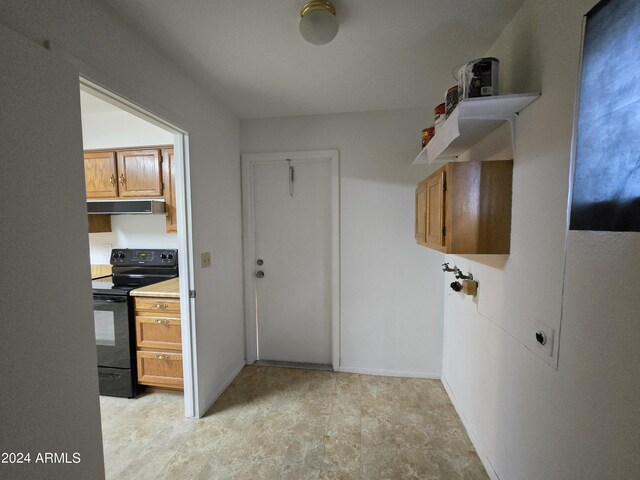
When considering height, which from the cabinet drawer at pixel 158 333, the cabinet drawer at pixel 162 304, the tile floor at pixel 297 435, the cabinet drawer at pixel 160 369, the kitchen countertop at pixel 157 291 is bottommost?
the tile floor at pixel 297 435

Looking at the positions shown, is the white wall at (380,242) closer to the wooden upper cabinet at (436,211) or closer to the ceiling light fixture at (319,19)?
the wooden upper cabinet at (436,211)

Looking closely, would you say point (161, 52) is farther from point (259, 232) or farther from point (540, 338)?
point (540, 338)

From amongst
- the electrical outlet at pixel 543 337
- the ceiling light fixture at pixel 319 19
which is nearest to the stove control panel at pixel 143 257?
the ceiling light fixture at pixel 319 19

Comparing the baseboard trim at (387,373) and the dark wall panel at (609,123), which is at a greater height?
the dark wall panel at (609,123)

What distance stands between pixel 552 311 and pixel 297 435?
161cm

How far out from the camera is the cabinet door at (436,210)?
1.32 meters

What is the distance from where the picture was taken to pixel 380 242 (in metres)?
2.31

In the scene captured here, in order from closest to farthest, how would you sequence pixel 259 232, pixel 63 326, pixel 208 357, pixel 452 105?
pixel 63 326
pixel 452 105
pixel 208 357
pixel 259 232

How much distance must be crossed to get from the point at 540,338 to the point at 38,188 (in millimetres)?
1872

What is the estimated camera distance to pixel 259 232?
251 cm

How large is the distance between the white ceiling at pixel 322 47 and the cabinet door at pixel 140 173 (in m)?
0.87

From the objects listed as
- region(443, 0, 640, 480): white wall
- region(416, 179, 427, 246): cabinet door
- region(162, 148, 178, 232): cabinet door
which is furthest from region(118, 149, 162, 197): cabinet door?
region(443, 0, 640, 480): white wall

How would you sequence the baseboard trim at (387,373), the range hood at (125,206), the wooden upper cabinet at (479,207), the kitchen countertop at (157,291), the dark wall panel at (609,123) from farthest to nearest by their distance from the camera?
the baseboard trim at (387,373) < the range hood at (125,206) < the kitchen countertop at (157,291) < the wooden upper cabinet at (479,207) < the dark wall panel at (609,123)

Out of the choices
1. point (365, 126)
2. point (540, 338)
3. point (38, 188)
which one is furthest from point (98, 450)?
point (365, 126)
